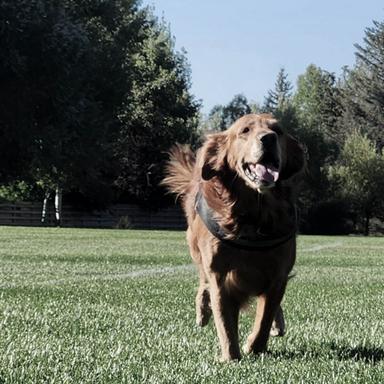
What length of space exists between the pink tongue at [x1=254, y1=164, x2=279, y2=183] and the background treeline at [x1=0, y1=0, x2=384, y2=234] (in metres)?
0.72

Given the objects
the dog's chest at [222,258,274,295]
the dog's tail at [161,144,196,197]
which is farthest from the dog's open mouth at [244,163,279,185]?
the dog's tail at [161,144,196,197]

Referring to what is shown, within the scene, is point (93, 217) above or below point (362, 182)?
below

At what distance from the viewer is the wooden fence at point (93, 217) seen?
51.5 m

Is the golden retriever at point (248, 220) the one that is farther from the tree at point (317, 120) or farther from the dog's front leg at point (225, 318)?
the tree at point (317, 120)

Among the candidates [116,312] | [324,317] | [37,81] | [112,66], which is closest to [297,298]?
[324,317]

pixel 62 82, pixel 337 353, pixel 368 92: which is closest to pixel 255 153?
pixel 337 353

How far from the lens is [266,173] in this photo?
178 inches

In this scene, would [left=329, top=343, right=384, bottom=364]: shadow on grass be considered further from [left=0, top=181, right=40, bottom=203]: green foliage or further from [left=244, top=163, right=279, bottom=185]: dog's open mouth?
[left=0, top=181, right=40, bottom=203]: green foliage

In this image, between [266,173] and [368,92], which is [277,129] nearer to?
[266,173]

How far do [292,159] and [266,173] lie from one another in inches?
20.7

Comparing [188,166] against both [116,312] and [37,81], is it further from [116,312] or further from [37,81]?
[37,81]

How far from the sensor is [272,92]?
331 ft

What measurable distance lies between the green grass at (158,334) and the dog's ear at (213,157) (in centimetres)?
111

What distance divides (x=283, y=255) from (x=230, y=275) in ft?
1.13
